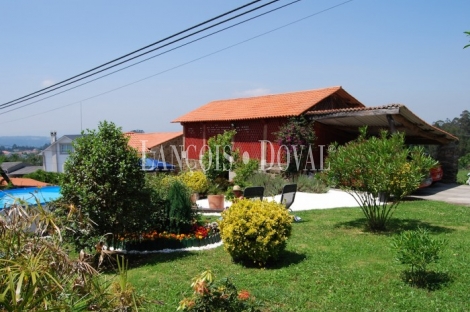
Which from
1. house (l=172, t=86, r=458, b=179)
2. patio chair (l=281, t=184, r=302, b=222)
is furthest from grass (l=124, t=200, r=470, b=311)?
house (l=172, t=86, r=458, b=179)

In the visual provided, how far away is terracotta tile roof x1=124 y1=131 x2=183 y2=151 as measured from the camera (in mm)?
27766

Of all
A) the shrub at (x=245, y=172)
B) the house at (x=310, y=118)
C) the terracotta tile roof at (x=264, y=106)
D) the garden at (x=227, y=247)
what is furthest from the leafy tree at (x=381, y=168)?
the terracotta tile roof at (x=264, y=106)

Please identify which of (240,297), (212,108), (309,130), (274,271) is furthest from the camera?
(212,108)

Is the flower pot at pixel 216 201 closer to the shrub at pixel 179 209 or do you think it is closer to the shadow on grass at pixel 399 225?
the shrub at pixel 179 209

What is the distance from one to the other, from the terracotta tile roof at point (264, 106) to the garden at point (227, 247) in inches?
349

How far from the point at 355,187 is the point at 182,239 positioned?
13.7 feet

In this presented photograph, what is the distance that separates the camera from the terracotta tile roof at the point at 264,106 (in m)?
19.7

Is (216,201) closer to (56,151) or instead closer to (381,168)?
(381,168)

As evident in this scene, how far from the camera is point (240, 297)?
13.9 feet

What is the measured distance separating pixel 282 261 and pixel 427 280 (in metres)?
2.39

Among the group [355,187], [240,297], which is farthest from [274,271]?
[355,187]

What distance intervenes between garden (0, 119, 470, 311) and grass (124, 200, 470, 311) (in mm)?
24

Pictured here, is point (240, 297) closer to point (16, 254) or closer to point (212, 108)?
point (16, 254)

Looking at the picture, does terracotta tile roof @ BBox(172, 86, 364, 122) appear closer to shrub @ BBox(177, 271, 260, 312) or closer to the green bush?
the green bush
